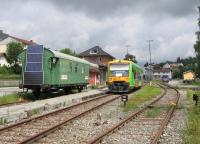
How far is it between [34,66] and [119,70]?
12372 millimetres

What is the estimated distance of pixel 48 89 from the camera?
92.2ft

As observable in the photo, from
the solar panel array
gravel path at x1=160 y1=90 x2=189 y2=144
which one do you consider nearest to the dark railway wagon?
the solar panel array

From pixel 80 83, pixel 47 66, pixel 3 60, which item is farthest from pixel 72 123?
pixel 3 60

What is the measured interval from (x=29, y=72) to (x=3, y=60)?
68618 millimetres

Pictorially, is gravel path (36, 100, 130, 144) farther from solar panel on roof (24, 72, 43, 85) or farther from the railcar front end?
the railcar front end

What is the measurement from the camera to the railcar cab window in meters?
38.2

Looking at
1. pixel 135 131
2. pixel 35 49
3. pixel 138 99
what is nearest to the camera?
pixel 135 131

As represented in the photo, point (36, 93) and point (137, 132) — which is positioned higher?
point (36, 93)

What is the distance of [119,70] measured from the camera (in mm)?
38406


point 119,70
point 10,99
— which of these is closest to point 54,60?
point 10,99

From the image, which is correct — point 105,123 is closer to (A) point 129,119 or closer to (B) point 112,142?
(A) point 129,119

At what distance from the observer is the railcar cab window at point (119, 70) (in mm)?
38188

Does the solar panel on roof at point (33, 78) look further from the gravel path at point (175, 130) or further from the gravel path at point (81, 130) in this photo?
the gravel path at point (175, 130)

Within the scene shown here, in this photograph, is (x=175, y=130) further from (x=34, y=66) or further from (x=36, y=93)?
(x=36, y=93)
